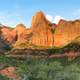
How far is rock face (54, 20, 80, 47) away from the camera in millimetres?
166250

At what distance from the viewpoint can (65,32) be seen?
17162 cm

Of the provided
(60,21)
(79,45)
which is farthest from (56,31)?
(79,45)

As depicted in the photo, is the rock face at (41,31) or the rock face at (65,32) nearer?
the rock face at (65,32)

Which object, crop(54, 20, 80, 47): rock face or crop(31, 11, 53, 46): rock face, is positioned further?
crop(31, 11, 53, 46): rock face

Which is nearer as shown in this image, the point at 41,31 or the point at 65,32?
the point at 65,32

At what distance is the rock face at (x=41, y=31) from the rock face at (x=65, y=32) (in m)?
3.10

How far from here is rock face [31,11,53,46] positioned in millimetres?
174750

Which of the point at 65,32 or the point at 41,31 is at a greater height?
the point at 41,31

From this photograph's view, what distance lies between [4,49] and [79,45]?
41604mm

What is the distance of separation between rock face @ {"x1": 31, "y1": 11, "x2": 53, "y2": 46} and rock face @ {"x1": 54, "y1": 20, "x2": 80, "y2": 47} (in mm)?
3105

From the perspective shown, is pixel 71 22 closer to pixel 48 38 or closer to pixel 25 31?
pixel 48 38

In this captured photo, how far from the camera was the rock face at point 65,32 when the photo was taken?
16625 centimetres

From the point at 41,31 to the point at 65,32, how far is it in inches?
431

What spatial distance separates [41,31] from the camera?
6954 inches
